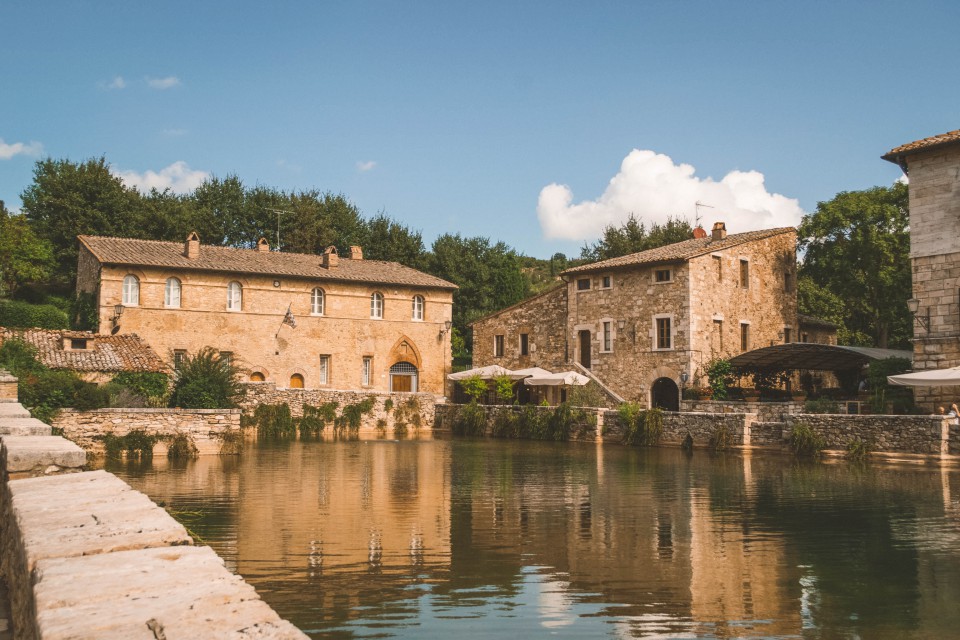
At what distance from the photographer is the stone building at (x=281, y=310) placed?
1273 inches

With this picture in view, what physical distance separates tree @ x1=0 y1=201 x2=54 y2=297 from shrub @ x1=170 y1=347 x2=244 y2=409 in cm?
2117

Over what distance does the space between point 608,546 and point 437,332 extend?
2974cm

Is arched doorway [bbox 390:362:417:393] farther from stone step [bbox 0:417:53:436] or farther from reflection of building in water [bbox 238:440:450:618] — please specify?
stone step [bbox 0:417:53:436]

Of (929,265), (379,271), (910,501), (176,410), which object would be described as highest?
(379,271)

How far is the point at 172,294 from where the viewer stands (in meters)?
33.1

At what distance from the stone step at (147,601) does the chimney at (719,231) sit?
108 ft

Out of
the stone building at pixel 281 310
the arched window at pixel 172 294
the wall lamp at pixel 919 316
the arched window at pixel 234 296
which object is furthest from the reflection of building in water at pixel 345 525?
the arched window at pixel 234 296

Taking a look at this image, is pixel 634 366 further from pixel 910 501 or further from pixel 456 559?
pixel 456 559

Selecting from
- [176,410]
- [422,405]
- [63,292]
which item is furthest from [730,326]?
[63,292]

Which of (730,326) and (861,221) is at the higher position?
(861,221)

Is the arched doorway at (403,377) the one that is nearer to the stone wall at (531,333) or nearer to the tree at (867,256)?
the stone wall at (531,333)

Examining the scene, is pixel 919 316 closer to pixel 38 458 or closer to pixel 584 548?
pixel 584 548

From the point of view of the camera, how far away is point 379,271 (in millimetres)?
38281

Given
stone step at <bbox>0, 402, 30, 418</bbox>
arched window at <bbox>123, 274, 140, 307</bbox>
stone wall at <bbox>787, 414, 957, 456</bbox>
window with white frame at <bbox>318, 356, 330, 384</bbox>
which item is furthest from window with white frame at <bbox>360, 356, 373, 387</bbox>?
stone step at <bbox>0, 402, 30, 418</bbox>
